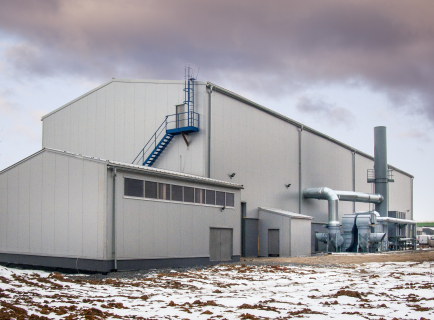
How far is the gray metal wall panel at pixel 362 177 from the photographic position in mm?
57719

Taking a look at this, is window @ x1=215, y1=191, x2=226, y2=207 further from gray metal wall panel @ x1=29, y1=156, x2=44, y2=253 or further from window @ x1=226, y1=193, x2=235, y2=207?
gray metal wall panel @ x1=29, y1=156, x2=44, y2=253

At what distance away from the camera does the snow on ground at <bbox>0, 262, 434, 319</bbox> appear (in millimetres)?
10195

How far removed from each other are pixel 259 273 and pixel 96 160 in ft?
28.1

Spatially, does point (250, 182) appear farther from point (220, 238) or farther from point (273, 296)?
point (273, 296)

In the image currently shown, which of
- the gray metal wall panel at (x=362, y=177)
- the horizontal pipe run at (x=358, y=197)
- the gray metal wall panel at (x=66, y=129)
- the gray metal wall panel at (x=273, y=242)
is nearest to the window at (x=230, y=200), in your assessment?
the gray metal wall panel at (x=273, y=242)

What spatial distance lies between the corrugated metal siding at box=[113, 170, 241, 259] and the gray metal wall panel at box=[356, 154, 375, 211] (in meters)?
34.9

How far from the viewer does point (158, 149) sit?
1287 inches

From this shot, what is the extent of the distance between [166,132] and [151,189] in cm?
1036

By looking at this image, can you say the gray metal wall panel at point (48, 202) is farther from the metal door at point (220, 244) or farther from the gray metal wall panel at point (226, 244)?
the gray metal wall panel at point (226, 244)

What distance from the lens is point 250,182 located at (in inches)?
1389

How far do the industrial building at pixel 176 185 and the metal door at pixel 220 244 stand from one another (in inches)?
3.3

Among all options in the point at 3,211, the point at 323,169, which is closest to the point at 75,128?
the point at 3,211

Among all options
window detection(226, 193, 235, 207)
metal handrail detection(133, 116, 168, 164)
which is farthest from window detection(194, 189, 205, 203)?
metal handrail detection(133, 116, 168, 164)

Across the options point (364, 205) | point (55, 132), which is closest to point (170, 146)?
point (55, 132)
